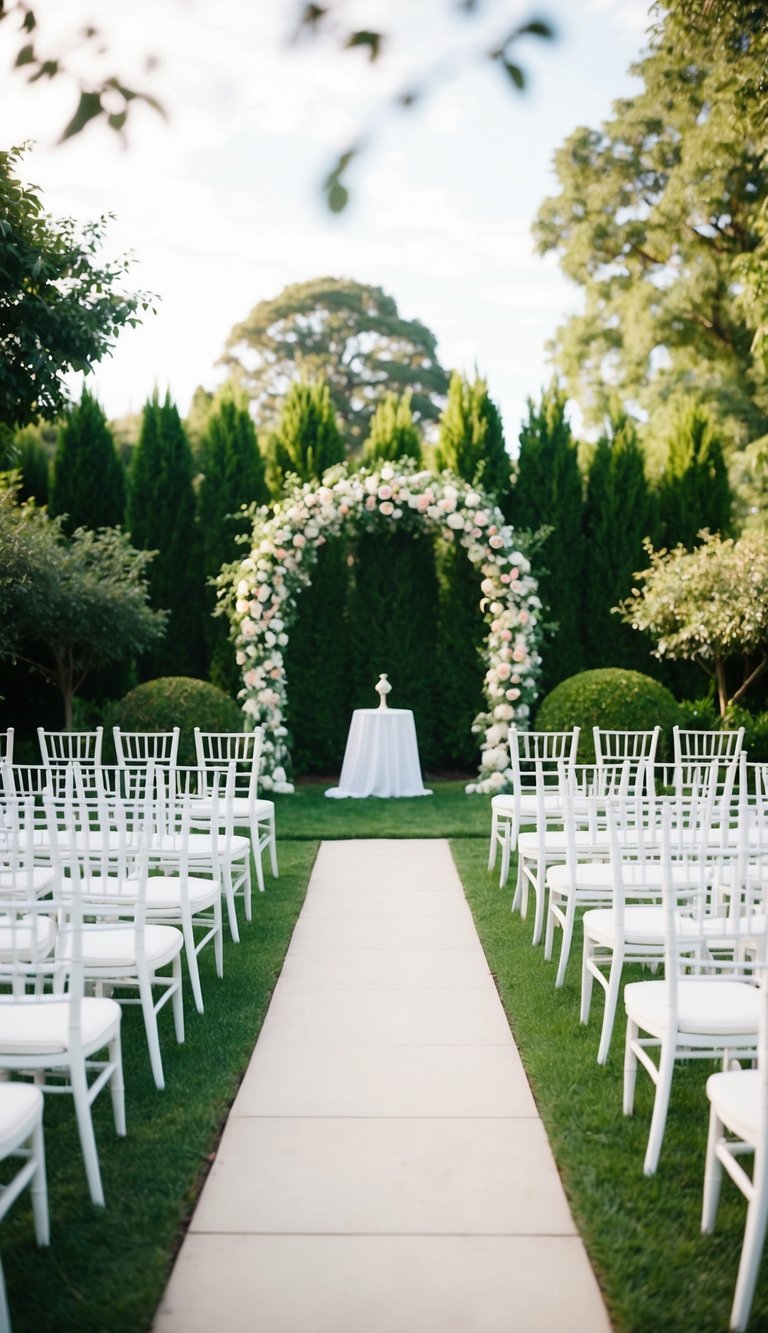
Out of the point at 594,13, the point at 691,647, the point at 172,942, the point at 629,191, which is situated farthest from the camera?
the point at 629,191

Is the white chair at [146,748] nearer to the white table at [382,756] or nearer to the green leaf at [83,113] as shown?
the white table at [382,756]

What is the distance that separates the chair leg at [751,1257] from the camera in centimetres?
220

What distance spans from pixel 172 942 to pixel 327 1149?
37.9 inches

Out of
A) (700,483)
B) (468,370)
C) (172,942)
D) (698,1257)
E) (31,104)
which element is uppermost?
(468,370)

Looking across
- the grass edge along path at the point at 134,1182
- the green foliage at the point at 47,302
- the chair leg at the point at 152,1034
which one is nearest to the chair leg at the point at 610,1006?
the grass edge along path at the point at 134,1182

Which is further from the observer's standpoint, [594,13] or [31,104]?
[31,104]

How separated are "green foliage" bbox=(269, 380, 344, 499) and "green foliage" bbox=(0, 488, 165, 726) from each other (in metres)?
2.47

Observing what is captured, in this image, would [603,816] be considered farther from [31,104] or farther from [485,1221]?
[31,104]

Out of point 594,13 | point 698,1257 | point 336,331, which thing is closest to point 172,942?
point 698,1257

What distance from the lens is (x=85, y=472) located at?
1206 cm

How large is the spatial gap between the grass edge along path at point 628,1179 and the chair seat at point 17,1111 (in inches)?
50.2

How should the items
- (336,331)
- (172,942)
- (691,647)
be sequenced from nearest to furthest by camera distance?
(172,942) < (691,647) < (336,331)

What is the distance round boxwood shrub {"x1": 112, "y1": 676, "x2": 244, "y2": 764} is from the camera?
9453mm

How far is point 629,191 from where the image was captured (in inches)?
657
